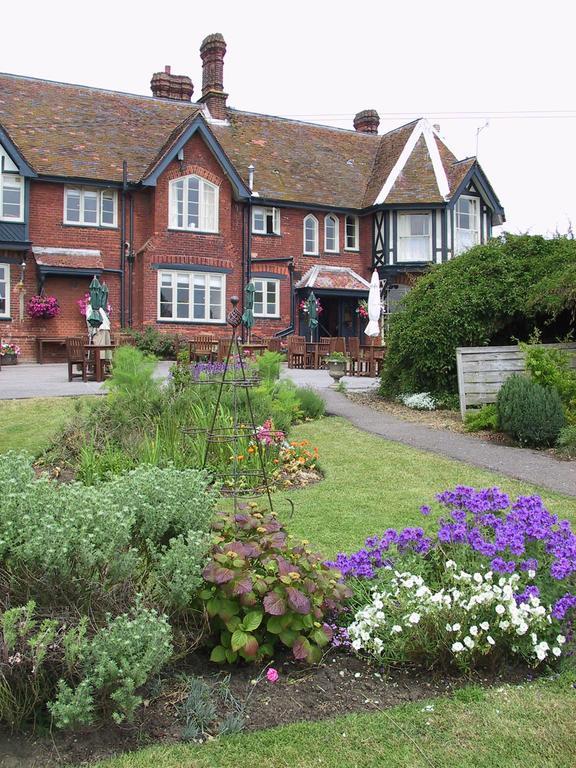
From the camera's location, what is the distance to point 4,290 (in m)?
24.8

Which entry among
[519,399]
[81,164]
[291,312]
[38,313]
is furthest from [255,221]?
[519,399]

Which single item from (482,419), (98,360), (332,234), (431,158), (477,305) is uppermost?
(431,158)

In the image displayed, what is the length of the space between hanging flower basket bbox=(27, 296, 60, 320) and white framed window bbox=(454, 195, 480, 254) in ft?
53.8

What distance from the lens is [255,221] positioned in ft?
96.5

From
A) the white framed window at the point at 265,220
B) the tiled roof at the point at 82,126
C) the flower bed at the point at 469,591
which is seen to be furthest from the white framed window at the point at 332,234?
the flower bed at the point at 469,591

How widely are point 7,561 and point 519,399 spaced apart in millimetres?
8314

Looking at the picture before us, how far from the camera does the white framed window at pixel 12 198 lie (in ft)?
81.2

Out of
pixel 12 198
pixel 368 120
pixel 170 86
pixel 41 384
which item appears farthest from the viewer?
pixel 368 120

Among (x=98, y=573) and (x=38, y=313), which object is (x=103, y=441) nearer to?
(x=98, y=573)

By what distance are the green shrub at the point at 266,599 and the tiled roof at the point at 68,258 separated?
75.1ft

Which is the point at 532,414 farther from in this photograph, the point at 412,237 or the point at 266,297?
the point at 412,237

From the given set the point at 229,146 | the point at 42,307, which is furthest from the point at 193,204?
the point at 42,307

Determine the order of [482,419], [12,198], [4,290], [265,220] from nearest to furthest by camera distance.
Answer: [482,419]
[4,290]
[12,198]
[265,220]

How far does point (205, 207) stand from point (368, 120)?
1278 centimetres
